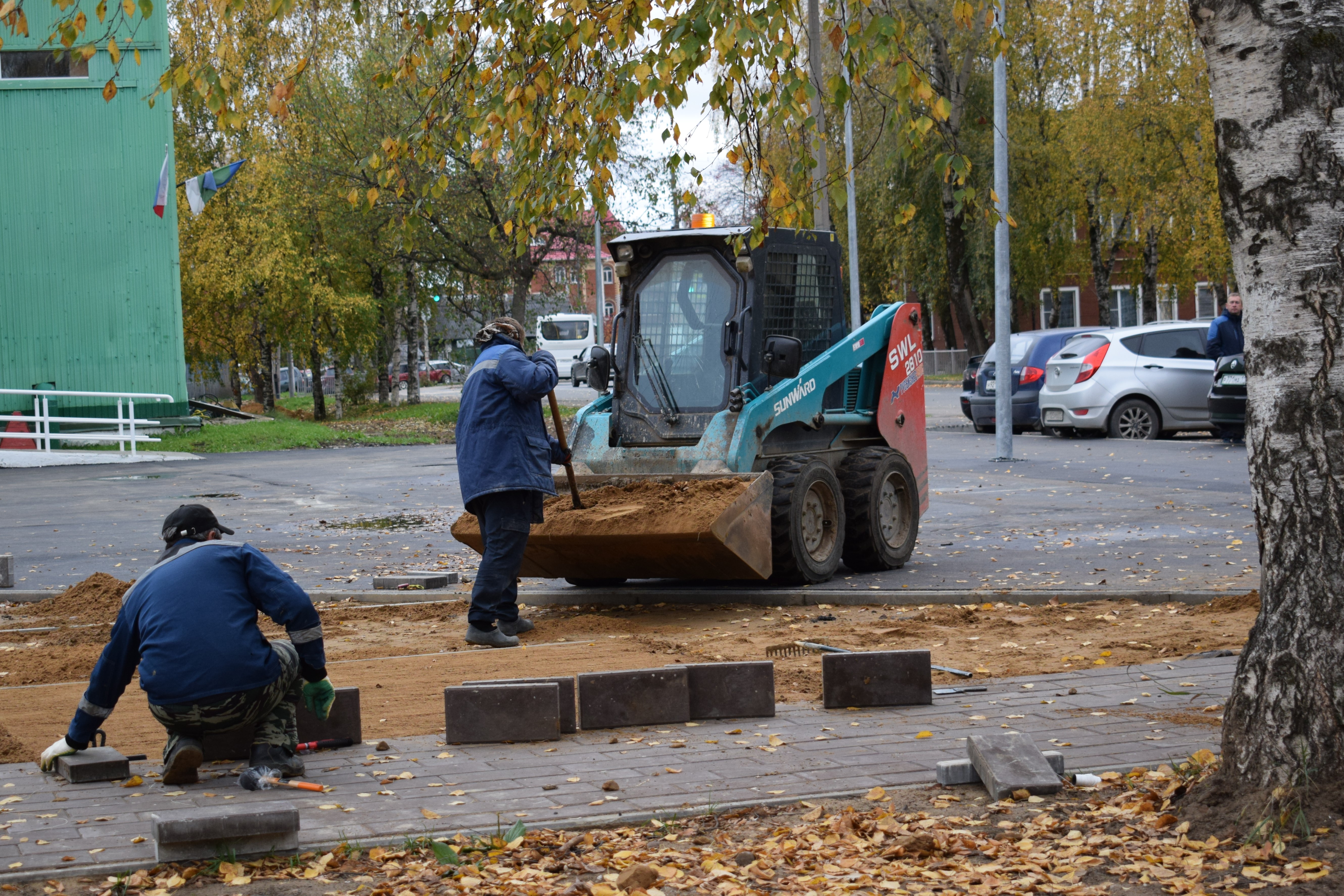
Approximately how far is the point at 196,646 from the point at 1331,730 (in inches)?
157

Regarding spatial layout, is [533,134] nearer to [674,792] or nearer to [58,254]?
[674,792]

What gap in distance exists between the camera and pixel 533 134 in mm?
8203

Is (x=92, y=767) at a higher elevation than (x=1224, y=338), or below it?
below

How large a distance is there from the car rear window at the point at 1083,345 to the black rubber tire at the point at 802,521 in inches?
515

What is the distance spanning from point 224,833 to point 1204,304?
2337 inches

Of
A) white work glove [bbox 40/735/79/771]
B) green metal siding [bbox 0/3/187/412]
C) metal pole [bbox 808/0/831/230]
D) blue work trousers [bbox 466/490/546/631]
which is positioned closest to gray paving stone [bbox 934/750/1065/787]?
metal pole [bbox 808/0/831/230]

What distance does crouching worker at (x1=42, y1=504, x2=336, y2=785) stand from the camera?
17.9 ft

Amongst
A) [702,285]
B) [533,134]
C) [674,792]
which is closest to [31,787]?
[674,792]

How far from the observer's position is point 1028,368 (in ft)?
80.8

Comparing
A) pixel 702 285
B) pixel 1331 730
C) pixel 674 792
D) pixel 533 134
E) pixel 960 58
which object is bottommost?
pixel 674 792

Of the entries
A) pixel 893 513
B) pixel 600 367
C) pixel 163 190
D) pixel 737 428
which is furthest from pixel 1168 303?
pixel 737 428

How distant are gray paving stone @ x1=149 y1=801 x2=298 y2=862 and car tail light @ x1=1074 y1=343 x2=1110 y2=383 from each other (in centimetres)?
1955

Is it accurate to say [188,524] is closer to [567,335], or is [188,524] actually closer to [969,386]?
[969,386]

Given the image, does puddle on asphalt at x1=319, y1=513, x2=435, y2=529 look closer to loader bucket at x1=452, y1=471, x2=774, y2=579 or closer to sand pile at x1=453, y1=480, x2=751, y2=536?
loader bucket at x1=452, y1=471, x2=774, y2=579
